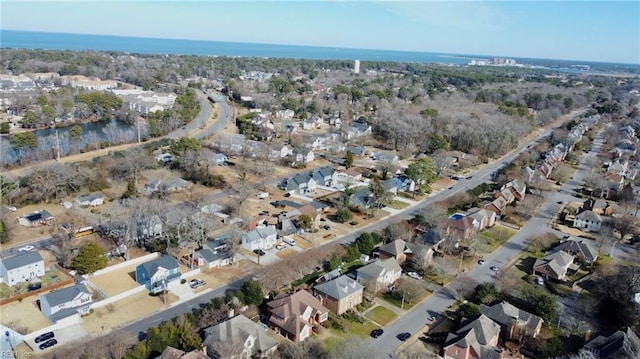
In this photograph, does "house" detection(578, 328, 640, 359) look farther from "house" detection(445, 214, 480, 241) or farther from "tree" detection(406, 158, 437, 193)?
"tree" detection(406, 158, 437, 193)

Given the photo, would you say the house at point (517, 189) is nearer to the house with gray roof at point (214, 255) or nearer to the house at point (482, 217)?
the house at point (482, 217)

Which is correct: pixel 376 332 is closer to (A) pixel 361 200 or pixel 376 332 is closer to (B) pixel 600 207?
(A) pixel 361 200

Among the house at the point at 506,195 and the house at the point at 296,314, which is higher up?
the house at the point at 506,195

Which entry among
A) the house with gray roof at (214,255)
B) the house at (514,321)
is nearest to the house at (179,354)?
the house with gray roof at (214,255)

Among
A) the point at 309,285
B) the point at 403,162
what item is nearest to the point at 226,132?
the point at 403,162

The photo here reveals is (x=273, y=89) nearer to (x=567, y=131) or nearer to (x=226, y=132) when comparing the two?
(x=226, y=132)

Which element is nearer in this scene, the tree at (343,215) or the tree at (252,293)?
the tree at (252,293)
